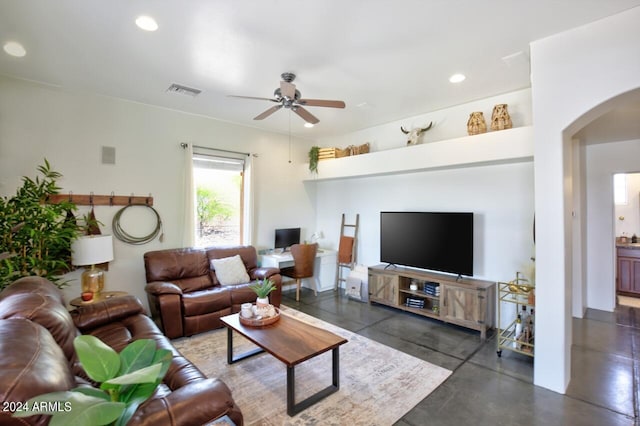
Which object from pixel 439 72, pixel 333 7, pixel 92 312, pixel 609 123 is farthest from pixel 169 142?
pixel 609 123

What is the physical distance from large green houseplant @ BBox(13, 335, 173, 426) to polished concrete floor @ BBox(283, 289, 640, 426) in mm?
2011

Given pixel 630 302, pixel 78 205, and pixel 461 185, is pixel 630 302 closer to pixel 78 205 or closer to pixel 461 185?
pixel 461 185

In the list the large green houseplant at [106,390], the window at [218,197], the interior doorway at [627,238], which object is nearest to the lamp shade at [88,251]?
the window at [218,197]

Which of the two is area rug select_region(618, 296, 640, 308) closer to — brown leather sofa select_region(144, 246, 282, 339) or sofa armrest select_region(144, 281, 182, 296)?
brown leather sofa select_region(144, 246, 282, 339)

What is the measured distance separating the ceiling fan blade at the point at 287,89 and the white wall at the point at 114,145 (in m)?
2.32

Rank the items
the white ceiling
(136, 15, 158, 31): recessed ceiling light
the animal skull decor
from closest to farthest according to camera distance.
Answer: the white ceiling
(136, 15, 158, 31): recessed ceiling light
the animal skull decor

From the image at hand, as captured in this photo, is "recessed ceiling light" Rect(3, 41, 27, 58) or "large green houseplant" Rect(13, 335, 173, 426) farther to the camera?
"recessed ceiling light" Rect(3, 41, 27, 58)

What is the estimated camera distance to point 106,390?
833 millimetres

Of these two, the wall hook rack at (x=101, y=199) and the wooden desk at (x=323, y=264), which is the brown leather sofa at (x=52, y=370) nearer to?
the wall hook rack at (x=101, y=199)

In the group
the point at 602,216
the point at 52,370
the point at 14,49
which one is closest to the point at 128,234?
the point at 14,49

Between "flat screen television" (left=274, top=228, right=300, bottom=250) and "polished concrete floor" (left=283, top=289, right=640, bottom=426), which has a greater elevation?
Result: "flat screen television" (left=274, top=228, right=300, bottom=250)

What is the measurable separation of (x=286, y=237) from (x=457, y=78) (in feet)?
12.1

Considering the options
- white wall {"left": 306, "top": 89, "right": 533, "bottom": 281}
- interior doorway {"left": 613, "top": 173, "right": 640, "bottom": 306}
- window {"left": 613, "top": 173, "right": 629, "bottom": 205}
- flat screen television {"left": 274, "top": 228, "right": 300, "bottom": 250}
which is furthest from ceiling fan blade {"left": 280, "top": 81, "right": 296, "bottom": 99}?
window {"left": 613, "top": 173, "right": 629, "bottom": 205}

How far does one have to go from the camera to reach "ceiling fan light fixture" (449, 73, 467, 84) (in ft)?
10.8
